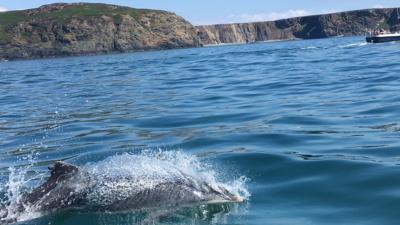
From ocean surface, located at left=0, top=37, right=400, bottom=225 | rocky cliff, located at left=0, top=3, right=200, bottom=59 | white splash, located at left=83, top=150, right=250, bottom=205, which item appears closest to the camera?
ocean surface, located at left=0, top=37, right=400, bottom=225

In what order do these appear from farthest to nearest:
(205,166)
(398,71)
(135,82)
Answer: (135,82) < (398,71) < (205,166)

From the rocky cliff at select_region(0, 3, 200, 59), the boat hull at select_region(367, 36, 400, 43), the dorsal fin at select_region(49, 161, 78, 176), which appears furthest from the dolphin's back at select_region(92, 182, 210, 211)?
the rocky cliff at select_region(0, 3, 200, 59)

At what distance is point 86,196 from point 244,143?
6092 millimetres

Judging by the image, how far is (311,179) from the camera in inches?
452

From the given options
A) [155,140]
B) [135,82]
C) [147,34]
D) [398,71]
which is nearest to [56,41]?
[147,34]

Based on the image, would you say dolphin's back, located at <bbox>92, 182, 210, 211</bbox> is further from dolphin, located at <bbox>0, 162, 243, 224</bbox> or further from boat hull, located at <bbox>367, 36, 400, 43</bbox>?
boat hull, located at <bbox>367, 36, 400, 43</bbox>

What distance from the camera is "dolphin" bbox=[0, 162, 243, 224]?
1000 centimetres

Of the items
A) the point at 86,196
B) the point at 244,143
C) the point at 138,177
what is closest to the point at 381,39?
the point at 244,143

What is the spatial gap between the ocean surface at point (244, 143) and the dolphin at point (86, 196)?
0.15m

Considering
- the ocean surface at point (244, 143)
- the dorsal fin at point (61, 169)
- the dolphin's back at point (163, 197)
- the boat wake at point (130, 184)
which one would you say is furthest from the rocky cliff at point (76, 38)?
the dolphin's back at point (163, 197)

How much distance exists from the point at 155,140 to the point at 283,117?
4.35 metres

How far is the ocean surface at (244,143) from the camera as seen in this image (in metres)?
9.85

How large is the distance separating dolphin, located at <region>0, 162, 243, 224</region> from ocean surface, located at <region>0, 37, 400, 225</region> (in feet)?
0.48

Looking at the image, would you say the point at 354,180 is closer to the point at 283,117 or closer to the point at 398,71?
the point at 283,117
